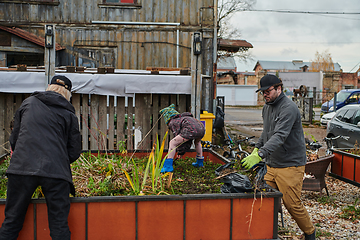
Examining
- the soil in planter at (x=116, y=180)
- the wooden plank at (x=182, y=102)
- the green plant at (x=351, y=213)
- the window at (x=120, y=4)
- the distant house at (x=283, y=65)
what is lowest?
the green plant at (x=351, y=213)

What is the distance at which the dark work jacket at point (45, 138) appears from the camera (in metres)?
2.57

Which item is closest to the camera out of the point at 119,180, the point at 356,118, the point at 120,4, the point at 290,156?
the point at 119,180

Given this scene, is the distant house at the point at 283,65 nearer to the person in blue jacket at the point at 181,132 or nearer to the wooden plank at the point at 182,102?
the wooden plank at the point at 182,102

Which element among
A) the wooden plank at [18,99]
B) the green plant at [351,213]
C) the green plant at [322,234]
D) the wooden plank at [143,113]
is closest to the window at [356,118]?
the green plant at [351,213]

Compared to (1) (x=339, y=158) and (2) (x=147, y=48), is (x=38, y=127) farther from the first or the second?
(2) (x=147, y=48)

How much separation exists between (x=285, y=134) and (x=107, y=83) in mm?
4450

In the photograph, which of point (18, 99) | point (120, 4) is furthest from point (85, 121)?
point (120, 4)

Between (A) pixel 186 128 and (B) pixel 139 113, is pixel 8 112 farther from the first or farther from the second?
(A) pixel 186 128

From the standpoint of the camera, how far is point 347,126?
8867mm

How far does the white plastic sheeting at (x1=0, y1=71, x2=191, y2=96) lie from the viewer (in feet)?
21.6

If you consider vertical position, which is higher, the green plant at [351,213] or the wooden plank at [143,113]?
the wooden plank at [143,113]

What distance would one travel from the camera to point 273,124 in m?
3.76

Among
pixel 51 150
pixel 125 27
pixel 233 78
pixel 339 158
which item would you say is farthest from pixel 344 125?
pixel 233 78

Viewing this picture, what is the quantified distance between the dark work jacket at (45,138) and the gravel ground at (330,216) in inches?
120
